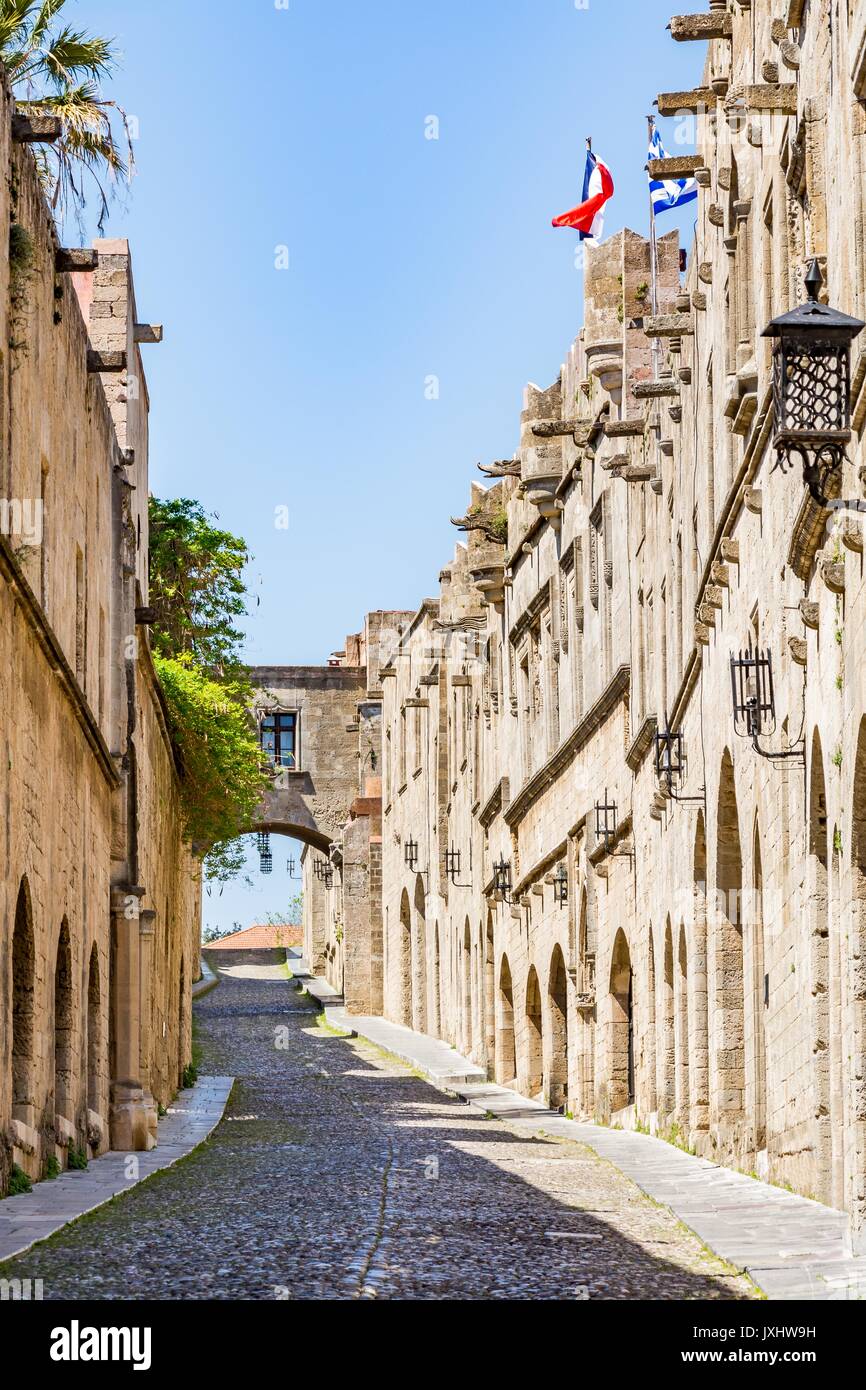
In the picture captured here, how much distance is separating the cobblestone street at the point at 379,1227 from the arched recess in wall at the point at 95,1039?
114 centimetres

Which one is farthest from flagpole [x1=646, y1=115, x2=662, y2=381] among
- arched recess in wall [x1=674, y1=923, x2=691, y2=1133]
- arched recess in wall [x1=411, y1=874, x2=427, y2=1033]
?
arched recess in wall [x1=411, y1=874, x2=427, y2=1033]

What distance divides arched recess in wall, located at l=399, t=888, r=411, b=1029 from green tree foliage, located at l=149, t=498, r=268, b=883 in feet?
35.3

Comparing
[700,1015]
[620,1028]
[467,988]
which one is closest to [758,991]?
[700,1015]

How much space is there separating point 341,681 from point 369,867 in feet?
19.0

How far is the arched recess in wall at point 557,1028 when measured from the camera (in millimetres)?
30719

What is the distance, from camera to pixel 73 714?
1866 cm

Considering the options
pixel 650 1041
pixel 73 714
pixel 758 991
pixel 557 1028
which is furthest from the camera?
pixel 557 1028

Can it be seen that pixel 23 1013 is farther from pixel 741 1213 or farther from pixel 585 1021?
pixel 585 1021

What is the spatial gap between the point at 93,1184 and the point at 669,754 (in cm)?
750

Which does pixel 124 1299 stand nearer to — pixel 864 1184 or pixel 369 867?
→ pixel 864 1184

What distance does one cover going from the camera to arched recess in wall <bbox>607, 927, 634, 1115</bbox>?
26.2 metres

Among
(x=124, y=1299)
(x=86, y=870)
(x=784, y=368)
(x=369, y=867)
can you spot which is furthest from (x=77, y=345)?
(x=369, y=867)

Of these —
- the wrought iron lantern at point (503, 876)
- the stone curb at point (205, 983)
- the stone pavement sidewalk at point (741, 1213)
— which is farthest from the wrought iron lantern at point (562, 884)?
the stone curb at point (205, 983)

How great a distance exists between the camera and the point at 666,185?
2438cm
